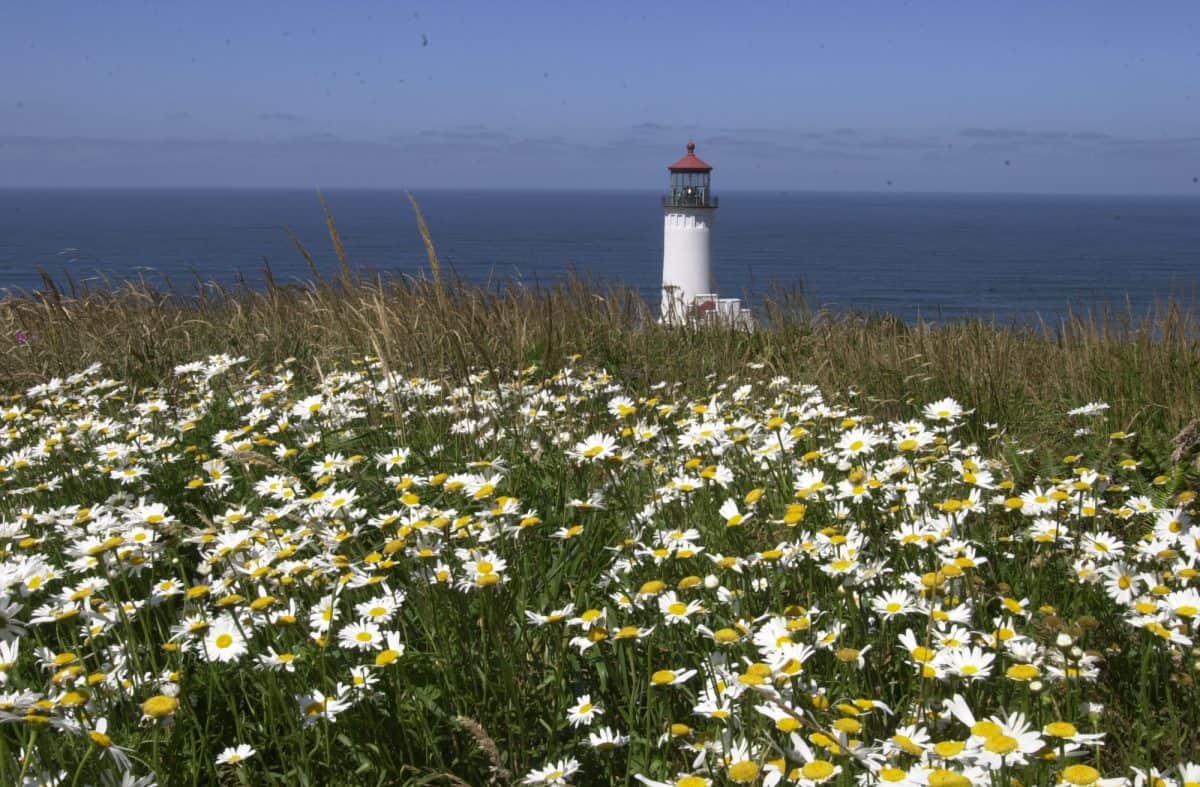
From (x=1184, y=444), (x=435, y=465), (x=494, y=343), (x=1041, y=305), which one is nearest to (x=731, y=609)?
(x=435, y=465)

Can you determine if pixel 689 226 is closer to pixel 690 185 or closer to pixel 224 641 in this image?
pixel 690 185

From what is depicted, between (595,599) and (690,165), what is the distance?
28695 mm

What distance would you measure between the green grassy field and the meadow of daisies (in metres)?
0.01

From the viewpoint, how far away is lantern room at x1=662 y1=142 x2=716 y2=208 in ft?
97.3

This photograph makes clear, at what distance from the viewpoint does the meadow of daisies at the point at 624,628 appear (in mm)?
1711

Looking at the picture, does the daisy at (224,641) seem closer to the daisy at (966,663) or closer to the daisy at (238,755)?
the daisy at (238,755)

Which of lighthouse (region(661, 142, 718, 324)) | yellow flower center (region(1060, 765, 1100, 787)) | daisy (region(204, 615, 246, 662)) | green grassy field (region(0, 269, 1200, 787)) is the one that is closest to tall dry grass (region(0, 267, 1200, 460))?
green grassy field (region(0, 269, 1200, 787))

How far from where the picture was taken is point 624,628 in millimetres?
1966

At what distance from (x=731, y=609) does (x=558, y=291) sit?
6.10m

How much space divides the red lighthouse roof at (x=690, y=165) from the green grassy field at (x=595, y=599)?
86.7 ft

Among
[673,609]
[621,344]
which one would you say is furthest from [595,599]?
[621,344]

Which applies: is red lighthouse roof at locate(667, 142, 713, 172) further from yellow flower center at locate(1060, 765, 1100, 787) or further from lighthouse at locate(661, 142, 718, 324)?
yellow flower center at locate(1060, 765, 1100, 787)

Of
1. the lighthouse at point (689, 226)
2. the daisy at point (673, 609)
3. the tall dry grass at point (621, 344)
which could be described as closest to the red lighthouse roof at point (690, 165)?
the lighthouse at point (689, 226)

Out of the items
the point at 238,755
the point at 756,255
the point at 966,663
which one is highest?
the point at 966,663
